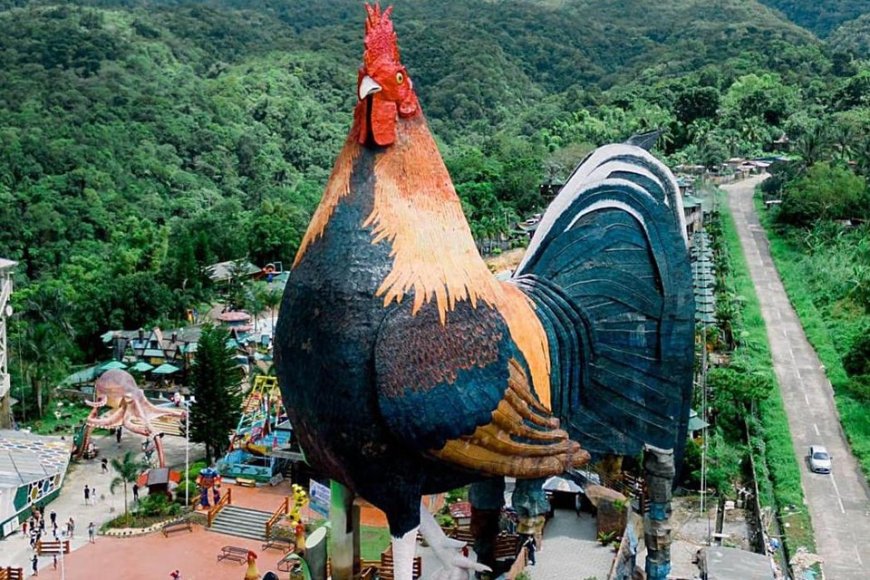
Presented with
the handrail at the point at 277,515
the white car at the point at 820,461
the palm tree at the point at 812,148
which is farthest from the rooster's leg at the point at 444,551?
the palm tree at the point at 812,148

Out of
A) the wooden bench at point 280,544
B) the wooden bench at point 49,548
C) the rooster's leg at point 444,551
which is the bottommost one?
the wooden bench at point 49,548

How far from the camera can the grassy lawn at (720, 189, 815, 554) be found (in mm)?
16984

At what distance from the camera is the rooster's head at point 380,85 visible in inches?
292

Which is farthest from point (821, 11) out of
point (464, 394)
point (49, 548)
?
point (464, 394)

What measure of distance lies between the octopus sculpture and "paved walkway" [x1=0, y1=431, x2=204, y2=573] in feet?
3.32

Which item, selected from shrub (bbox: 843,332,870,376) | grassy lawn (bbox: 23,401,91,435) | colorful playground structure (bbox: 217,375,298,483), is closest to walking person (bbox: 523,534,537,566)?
colorful playground structure (bbox: 217,375,298,483)

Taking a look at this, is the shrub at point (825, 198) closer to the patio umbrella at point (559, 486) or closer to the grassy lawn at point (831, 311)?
the grassy lawn at point (831, 311)

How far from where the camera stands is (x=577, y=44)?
111 metres

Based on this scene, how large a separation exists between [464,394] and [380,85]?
247 centimetres

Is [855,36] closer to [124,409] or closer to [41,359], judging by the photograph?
[41,359]

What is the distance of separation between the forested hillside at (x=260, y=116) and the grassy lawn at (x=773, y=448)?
12.7m

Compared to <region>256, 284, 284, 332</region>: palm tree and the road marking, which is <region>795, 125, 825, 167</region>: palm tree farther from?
the road marking

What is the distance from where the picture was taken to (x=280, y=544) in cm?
1741

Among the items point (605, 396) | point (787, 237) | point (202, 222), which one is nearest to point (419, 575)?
point (605, 396)
